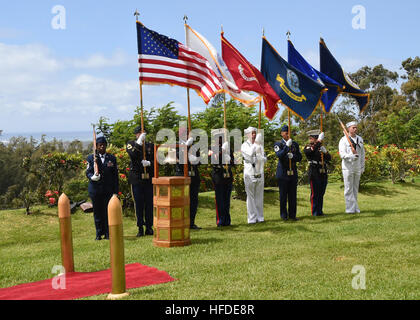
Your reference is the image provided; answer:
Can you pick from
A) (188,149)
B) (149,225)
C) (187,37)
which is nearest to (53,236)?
(149,225)

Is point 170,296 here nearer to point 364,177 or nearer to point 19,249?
point 19,249

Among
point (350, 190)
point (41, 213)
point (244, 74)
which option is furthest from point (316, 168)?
point (41, 213)

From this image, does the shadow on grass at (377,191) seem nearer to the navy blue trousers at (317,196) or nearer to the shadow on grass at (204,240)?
the navy blue trousers at (317,196)

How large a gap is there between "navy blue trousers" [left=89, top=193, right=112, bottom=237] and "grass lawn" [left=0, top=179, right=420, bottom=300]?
1.05 ft

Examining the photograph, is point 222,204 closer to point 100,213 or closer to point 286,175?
point 286,175

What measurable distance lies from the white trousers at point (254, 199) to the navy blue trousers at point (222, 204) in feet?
1.77

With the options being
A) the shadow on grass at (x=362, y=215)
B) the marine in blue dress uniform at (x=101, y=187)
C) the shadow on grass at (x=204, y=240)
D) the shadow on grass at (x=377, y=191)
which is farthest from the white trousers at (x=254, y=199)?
the shadow on grass at (x=377, y=191)

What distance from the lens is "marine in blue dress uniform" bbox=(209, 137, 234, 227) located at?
1067 cm

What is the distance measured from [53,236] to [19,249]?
1.63 m

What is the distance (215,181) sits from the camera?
10.8 meters

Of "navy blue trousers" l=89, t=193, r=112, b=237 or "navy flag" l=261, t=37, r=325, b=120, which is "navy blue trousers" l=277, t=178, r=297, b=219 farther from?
"navy blue trousers" l=89, t=193, r=112, b=237

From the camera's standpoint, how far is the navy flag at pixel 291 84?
1048 centimetres

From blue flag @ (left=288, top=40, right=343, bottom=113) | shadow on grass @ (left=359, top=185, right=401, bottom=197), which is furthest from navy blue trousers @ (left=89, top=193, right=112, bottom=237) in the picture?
shadow on grass @ (left=359, top=185, right=401, bottom=197)

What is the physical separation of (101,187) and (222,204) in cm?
291
